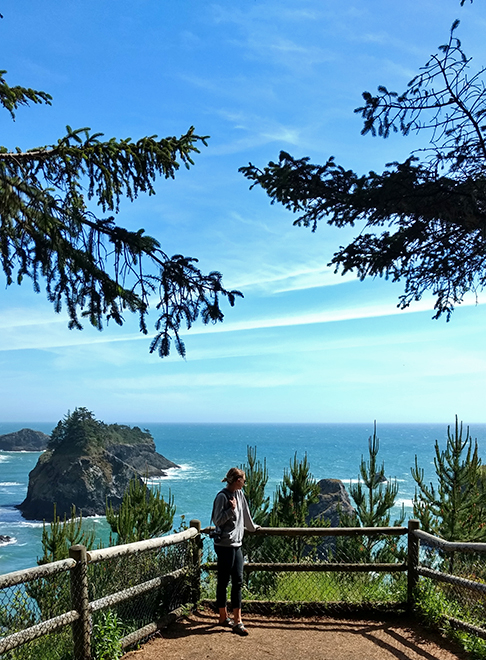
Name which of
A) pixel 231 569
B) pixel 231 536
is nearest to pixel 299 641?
pixel 231 569

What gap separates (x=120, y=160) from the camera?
5.78m

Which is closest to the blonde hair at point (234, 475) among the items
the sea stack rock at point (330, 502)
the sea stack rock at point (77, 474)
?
the sea stack rock at point (330, 502)

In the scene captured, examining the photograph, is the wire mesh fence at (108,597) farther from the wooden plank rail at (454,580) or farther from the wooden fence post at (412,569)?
the wooden plank rail at (454,580)

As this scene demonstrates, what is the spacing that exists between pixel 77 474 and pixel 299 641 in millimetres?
66292

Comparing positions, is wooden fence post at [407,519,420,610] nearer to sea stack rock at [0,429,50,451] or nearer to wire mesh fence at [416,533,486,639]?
wire mesh fence at [416,533,486,639]

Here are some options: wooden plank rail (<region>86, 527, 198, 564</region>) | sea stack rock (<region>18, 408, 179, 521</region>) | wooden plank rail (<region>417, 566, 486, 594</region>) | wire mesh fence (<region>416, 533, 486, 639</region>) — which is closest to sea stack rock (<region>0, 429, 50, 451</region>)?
sea stack rock (<region>18, 408, 179, 521</region>)

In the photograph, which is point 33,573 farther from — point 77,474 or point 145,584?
point 77,474

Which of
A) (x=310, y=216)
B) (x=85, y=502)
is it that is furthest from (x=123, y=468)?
(x=310, y=216)

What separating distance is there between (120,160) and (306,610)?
19.2 ft

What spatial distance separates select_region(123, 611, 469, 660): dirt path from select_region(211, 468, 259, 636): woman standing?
335 millimetres

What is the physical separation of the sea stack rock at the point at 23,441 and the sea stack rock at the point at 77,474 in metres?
97.5

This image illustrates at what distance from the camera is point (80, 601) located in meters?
4.84

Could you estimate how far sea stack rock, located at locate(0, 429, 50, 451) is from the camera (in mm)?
162875

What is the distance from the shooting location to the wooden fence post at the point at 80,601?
15.8 ft
